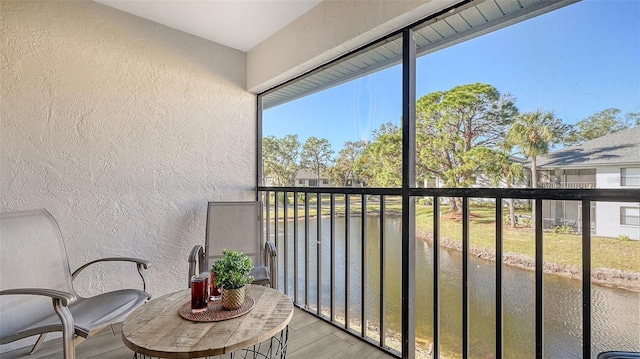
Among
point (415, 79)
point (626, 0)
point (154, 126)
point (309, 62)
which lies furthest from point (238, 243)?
point (626, 0)

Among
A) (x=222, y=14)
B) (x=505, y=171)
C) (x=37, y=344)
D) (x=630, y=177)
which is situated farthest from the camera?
(x=222, y=14)

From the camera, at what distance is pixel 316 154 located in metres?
2.67

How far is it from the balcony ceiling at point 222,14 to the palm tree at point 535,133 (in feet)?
5.68

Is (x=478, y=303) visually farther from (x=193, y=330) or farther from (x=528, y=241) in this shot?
(x=193, y=330)

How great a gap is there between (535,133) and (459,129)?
0.37 m

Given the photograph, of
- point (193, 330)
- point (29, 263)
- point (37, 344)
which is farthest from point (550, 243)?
point (37, 344)

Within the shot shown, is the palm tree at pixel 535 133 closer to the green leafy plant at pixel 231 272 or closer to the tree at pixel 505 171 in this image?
the tree at pixel 505 171

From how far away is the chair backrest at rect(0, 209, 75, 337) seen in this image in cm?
169

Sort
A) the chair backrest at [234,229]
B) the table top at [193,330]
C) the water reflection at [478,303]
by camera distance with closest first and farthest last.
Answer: the table top at [193,330]
the water reflection at [478,303]
the chair backrest at [234,229]

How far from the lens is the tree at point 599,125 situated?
1.22m

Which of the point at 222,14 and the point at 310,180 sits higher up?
the point at 222,14

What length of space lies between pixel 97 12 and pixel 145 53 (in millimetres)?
409

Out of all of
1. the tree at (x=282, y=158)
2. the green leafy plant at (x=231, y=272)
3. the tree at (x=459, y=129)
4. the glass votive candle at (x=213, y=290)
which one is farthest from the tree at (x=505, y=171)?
the tree at (x=282, y=158)

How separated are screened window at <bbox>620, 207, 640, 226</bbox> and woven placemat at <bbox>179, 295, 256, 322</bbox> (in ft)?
5.56
